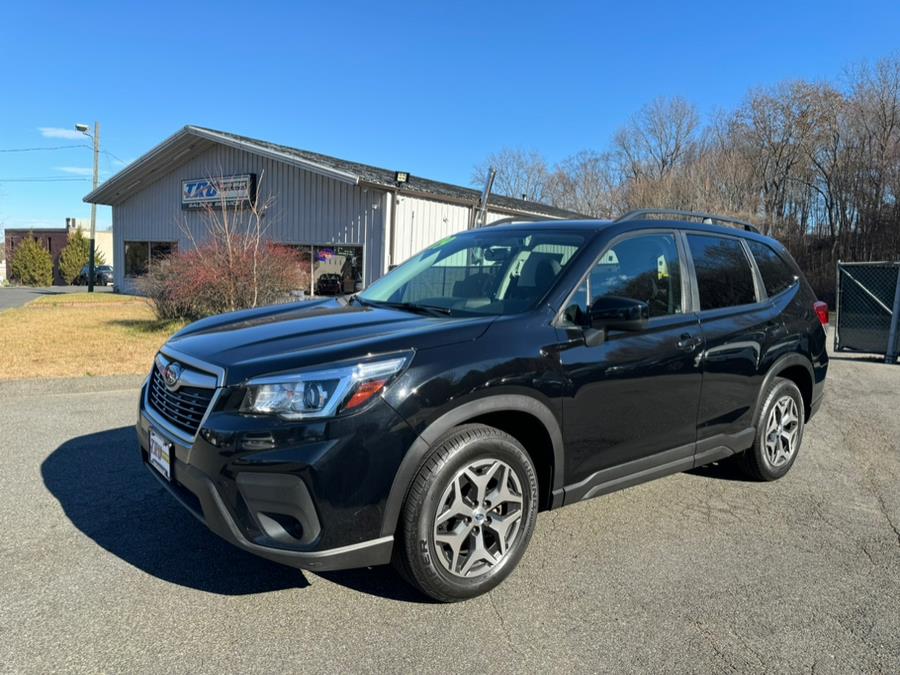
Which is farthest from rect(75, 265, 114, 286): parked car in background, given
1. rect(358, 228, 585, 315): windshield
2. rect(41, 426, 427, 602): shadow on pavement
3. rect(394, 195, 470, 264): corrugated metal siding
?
rect(358, 228, 585, 315): windshield

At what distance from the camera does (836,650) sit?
104 inches

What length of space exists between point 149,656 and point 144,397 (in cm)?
141

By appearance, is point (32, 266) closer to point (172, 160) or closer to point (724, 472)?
point (172, 160)

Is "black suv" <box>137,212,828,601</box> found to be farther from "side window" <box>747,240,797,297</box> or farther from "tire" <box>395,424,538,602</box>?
"side window" <box>747,240,797,297</box>

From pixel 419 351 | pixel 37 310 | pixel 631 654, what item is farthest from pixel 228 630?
pixel 37 310

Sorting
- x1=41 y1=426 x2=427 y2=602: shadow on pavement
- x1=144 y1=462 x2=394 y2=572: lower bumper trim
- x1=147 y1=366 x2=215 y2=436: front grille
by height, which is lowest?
x1=41 y1=426 x2=427 y2=602: shadow on pavement

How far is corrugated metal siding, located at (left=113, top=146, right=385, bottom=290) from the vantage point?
18656 mm

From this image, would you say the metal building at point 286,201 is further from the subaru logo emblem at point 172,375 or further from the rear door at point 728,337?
the subaru logo emblem at point 172,375

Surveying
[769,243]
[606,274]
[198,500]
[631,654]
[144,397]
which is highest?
[769,243]

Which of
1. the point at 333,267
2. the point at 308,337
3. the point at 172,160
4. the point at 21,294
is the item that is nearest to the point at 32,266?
the point at 21,294

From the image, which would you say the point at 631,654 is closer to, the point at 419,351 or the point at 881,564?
the point at 419,351

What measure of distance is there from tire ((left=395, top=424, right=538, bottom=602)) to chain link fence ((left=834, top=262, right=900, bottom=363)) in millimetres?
11218

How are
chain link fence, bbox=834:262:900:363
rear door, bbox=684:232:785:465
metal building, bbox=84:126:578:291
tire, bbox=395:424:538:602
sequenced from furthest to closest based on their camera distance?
metal building, bbox=84:126:578:291 → chain link fence, bbox=834:262:900:363 → rear door, bbox=684:232:785:465 → tire, bbox=395:424:538:602

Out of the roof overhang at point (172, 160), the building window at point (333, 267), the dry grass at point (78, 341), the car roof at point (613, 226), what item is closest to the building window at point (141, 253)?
the roof overhang at point (172, 160)
